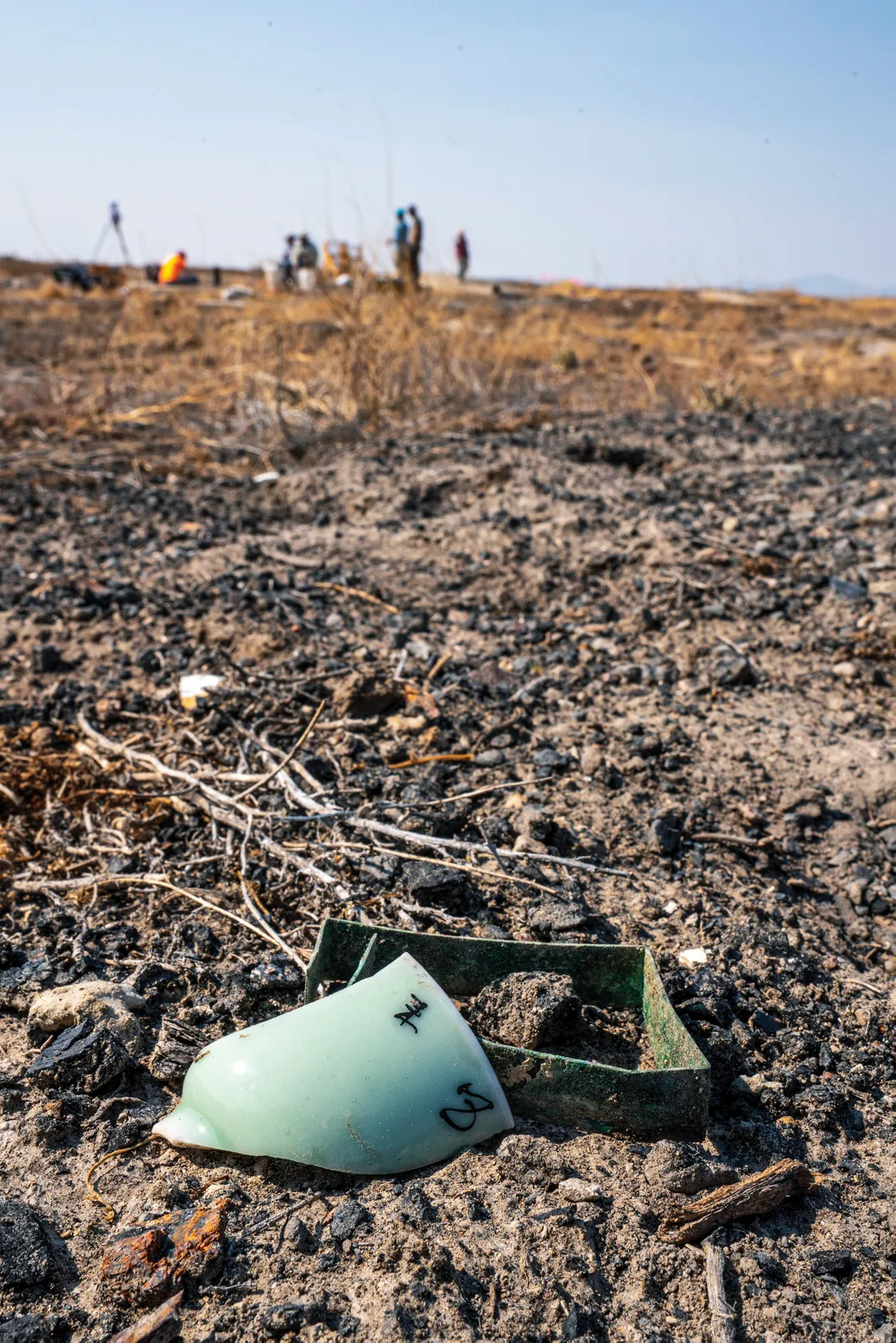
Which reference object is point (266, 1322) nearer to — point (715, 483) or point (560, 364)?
point (715, 483)

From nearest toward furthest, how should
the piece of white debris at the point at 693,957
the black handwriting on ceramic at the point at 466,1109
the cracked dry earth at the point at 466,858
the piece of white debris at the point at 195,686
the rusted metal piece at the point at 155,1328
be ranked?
the rusted metal piece at the point at 155,1328 < the cracked dry earth at the point at 466,858 < the black handwriting on ceramic at the point at 466,1109 < the piece of white debris at the point at 693,957 < the piece of white debris at the point at 195,686

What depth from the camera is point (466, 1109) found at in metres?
1.45

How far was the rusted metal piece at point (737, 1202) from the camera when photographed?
137cm

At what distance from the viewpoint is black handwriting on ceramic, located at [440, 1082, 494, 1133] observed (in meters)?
1.44

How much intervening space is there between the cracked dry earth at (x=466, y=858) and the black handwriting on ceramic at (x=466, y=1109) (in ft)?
0.22

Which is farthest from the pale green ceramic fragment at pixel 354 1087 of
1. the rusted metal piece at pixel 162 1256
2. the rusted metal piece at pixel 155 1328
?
the rusted metal piece at pixel 155 1328

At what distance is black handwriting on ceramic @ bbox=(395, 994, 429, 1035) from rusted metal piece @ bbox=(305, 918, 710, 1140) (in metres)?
0.13

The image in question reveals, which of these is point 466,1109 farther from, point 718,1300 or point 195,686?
point 195,686

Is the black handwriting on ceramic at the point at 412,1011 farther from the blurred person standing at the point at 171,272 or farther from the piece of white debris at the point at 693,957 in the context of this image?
the blurred person standing at the point at 171,272

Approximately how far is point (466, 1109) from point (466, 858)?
2.61ft

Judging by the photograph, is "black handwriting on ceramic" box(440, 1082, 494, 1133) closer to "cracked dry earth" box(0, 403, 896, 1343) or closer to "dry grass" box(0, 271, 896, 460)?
"cracked dry earth" box(0, 403, 896, 1343)

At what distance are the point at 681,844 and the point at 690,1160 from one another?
38.5 inches

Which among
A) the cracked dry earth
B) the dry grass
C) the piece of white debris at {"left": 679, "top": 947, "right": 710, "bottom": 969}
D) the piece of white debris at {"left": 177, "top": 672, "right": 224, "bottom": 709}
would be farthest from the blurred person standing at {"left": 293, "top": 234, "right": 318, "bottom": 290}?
the piece of white debris at {"left": 679, "top": 947, "right": 710, "bottom": 969}

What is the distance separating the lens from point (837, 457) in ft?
19.2
